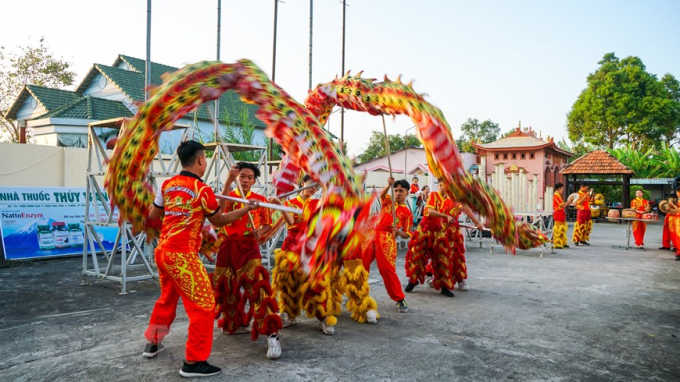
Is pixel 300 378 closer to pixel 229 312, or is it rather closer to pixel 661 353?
pixel 229 312

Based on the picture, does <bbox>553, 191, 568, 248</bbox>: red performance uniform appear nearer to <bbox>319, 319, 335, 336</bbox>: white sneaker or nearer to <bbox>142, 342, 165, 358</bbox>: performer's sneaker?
<bbox>319, 319, 335, 336</bbox>: white sneaker

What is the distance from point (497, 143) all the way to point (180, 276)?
81.0 ft

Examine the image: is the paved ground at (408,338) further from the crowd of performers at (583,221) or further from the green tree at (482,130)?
the green tree at (482,130)

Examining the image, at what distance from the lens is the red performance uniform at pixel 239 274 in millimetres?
3943

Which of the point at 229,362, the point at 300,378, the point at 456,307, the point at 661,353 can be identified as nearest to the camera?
the point at 300,378

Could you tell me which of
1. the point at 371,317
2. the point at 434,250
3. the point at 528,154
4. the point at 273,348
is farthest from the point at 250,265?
the point at 528,154

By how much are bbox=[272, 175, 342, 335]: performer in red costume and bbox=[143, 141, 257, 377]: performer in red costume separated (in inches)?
44.2

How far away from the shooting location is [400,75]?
3180 mm

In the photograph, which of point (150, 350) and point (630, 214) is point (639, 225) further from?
point (150, 350)

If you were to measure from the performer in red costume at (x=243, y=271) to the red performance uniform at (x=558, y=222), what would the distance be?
929 centimetres

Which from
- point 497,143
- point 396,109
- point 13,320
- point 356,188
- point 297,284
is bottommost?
point 13,320

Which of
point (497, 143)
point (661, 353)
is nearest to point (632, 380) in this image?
point (661, 353)

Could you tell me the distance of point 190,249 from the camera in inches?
130

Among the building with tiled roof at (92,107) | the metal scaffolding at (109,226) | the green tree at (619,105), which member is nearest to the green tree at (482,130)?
the green tree at (619,105)
